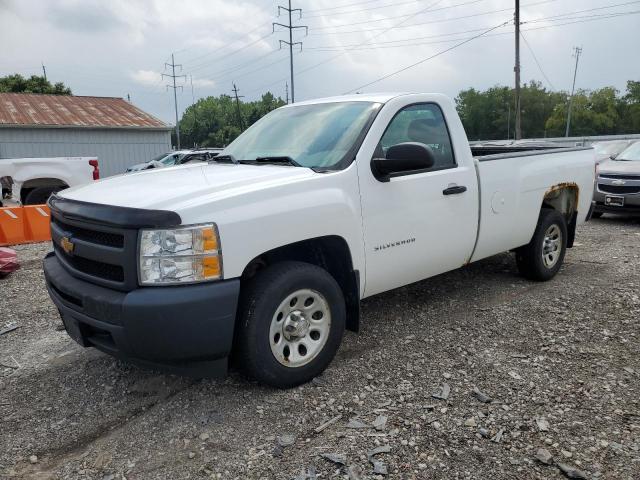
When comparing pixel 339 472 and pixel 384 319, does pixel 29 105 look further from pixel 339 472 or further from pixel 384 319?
pixel 339 472

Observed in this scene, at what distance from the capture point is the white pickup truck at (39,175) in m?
9.98

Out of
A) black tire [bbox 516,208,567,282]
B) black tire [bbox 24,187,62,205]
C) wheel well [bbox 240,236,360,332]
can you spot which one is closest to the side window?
wheel well [bbox 240,236,360,332]

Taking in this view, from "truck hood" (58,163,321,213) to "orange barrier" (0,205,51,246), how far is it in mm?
5740

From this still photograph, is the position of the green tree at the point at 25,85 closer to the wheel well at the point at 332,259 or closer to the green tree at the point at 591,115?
the wheel well at the point at 332,259

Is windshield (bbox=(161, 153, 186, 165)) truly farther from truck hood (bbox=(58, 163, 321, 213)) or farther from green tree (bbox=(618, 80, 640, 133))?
green tree (bbox=(618, 80, 640, 133))

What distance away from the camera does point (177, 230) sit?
9.25 ft

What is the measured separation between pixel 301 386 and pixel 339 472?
0.85m

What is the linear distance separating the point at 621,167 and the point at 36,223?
419 inches

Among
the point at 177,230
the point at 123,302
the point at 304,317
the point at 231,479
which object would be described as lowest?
the point at 231,479

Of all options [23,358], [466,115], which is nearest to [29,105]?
[23,358]

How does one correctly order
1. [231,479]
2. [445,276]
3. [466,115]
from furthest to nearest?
[466,115] → [445,276] → [231,479]

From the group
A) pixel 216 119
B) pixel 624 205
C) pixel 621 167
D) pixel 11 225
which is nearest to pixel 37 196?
pixel 11 225

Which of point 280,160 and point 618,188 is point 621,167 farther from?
point 280,160

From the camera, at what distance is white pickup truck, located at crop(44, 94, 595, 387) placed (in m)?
2.85
